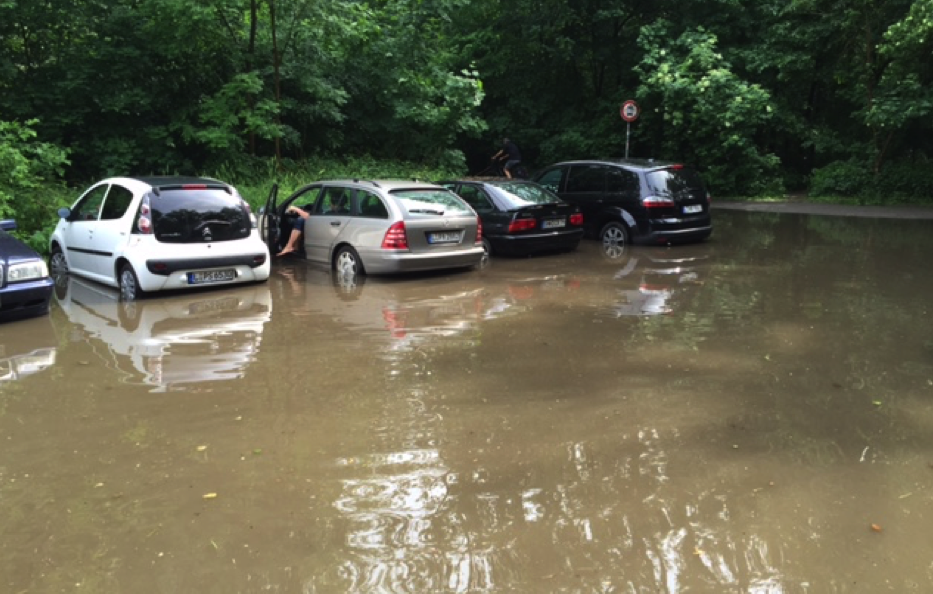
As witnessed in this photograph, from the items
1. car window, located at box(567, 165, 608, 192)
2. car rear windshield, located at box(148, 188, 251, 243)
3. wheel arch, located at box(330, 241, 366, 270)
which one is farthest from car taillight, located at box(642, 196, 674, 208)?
car rear windshield, located at box(148, 188, 251, 243)

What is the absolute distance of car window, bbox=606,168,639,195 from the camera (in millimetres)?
13750

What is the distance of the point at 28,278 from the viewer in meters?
8.30

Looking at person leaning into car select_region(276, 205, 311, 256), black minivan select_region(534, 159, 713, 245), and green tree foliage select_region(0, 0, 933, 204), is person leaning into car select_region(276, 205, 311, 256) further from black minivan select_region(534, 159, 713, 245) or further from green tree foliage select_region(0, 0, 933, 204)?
green tree foliage select_region(0, 0, 933, 204)

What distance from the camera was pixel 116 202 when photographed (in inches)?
390

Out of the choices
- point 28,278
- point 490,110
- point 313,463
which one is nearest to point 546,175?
point 28,278

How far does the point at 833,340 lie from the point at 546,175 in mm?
8472

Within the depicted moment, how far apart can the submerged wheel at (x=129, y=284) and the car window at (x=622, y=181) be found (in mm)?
8297

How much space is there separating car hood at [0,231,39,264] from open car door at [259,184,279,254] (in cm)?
349

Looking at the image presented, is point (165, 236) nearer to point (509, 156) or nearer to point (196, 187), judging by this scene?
point (196, 187)

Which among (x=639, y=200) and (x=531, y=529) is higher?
(x=639, y=200)

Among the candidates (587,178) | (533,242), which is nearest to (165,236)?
(533,242)

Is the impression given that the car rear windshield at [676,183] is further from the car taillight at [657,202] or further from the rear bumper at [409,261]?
the rear bumper at [409,261]

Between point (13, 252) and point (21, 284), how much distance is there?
46 centimetres

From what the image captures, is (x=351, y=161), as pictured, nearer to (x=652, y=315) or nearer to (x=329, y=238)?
(x=329, y=238)
